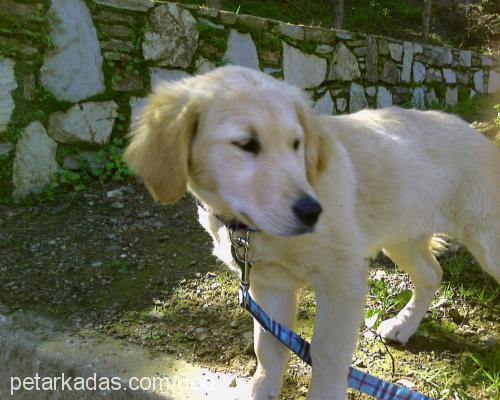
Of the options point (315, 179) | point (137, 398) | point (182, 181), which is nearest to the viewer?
point (182, 181)

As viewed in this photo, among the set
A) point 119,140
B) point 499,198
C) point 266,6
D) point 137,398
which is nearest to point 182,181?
point 137,398

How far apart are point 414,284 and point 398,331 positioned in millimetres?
322

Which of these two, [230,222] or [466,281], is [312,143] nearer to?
[230,222]

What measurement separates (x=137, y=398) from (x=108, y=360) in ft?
0.97

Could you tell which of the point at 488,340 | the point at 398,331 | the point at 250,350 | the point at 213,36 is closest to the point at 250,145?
the point at 250,350

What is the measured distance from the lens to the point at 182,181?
2086 millimetres

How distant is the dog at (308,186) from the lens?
2021 millimetres

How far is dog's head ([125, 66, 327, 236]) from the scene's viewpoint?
6.33 feet

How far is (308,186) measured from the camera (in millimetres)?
1988

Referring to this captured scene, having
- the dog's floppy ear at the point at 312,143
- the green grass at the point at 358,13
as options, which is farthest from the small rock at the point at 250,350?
the green grass at the point at 358,13

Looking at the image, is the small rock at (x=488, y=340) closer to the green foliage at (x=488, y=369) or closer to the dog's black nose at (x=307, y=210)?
the green foliage at (x=488, y=369)

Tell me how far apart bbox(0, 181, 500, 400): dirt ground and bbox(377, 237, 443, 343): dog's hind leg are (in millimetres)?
89

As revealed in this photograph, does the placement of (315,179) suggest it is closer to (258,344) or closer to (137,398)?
(258,344)

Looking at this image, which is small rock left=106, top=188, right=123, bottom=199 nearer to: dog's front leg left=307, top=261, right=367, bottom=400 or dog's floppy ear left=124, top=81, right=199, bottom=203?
dog's floppy ear left=124, top=81, right=199, bottom=203
